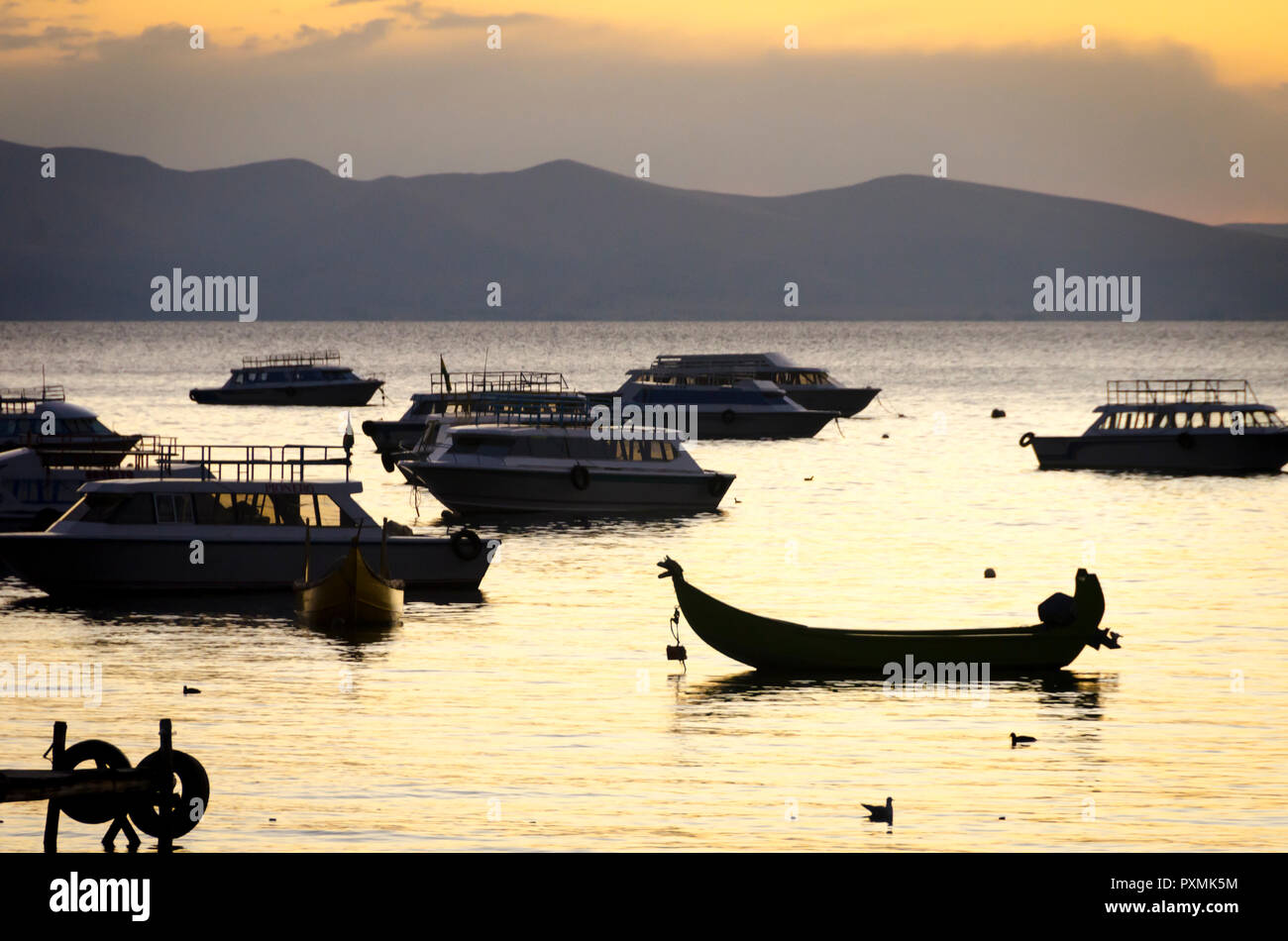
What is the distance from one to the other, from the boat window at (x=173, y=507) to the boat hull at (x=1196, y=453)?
153 ft

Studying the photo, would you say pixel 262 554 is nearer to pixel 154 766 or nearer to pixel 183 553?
pixel 183 553

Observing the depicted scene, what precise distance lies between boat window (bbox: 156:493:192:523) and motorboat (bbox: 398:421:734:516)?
59.9ft

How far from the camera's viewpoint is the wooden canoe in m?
30.7

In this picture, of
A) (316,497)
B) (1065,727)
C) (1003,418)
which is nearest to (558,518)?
(316,497)

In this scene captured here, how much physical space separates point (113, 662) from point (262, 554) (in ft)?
22.6

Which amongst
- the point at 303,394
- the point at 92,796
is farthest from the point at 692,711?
the point at 303,394

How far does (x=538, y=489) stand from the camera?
57531 millimetres

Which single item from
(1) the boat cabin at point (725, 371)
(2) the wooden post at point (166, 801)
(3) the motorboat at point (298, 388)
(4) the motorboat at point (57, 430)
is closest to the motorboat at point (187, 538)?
(4) the motorboat at point (57, 430)

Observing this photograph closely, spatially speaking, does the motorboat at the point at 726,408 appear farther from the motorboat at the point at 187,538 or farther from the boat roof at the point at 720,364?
the motorboat at the point at 187,538

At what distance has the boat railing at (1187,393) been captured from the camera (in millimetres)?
81812

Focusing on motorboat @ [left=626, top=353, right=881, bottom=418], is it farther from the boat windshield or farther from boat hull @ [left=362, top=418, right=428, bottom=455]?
the boat windshield
